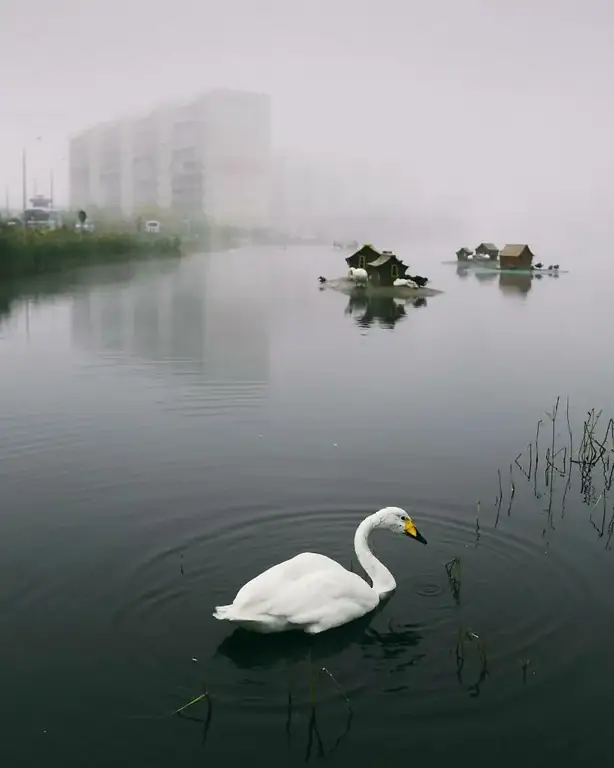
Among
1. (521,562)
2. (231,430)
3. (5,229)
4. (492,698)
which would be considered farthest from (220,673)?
(5,229)

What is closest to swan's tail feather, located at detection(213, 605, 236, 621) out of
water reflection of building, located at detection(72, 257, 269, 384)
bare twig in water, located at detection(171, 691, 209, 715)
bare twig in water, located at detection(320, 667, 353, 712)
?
bare twig in water, located at detection(171, 691, 209, 715)

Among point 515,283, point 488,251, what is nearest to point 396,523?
point 515,283

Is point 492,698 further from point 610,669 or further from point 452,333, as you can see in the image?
point 452,333

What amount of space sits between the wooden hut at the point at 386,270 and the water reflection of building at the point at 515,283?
5737 millimetres

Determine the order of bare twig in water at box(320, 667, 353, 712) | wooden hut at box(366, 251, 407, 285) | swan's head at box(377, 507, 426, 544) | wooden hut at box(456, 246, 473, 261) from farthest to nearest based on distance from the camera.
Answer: wooden hut at box(456, 246, 473, 261) < wooden hut at box(366, 251, 407, 285) < swan's head at box(377, 507, 426, 544) < bare twig in water at box(320, 667, 353, 712)

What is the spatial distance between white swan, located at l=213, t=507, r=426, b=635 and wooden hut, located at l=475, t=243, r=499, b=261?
73150 millimetres

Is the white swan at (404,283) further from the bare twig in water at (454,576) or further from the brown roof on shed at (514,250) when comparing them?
the bare twig in water at (454,576)

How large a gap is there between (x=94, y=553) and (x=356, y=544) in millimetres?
2389

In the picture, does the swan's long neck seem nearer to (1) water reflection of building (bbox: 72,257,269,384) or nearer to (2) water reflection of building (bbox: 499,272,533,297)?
(1) water reflection of building (bbox: 72,257,269,384)

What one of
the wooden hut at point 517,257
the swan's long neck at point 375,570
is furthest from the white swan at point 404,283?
the swan's long neck at point 375,570

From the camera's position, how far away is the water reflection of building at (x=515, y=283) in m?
49.0

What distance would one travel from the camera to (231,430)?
43.4 feet

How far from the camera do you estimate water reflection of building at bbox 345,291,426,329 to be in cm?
3184

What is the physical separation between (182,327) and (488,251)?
182 ft
